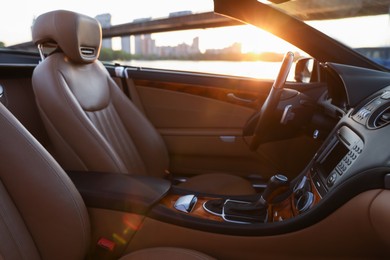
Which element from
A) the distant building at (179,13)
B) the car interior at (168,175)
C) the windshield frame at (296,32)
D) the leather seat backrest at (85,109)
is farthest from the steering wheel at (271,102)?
the distant building at (179,13)

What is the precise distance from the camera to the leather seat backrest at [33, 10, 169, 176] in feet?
4.82

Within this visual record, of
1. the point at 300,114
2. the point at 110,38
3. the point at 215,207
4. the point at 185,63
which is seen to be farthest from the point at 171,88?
the point at 215,207

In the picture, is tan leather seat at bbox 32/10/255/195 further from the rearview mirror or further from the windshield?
the windshield

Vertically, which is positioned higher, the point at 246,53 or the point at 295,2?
the point at 295,2

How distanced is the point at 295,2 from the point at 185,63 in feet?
3.02

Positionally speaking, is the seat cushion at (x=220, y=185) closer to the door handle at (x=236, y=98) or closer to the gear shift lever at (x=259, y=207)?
the gear shift lever at (x=259, y=207)

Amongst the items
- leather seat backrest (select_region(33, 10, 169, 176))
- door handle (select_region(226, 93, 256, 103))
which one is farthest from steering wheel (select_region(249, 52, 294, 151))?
door handle (select_region(226, 93, 256, 103))

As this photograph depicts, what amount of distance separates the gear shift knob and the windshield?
591 millimetres

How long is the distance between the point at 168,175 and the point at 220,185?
1.80 feet

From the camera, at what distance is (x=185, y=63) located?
7.45 ft

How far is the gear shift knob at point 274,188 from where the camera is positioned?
1345 millimetres

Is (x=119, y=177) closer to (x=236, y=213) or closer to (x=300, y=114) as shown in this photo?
(x=236, y=213)

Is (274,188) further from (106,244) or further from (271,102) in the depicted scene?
(106,244)

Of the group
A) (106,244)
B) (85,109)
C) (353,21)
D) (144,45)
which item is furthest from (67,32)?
(353,21)
